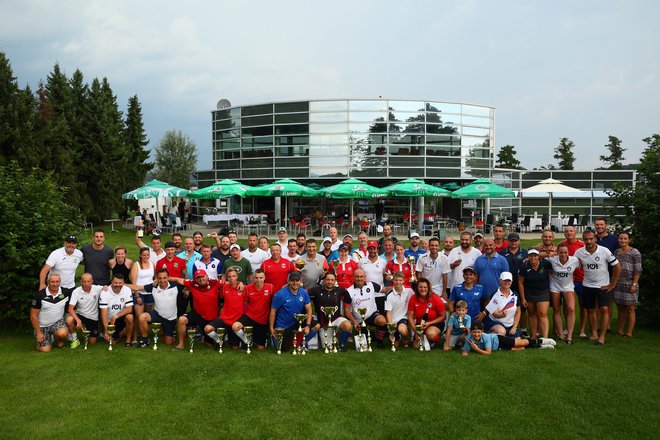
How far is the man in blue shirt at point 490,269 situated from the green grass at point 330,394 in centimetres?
109

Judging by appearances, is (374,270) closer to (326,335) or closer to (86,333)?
(326,335)

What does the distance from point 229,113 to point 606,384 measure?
29.3m

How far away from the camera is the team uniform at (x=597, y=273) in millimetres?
7523

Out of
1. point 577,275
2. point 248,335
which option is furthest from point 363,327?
point 577,275

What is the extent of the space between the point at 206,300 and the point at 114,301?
1.55 m

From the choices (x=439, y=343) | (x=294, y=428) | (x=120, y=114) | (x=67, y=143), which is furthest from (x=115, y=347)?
(x=120, y=114)

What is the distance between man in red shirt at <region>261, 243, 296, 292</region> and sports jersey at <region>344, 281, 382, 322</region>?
3.75 ft

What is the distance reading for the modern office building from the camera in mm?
28891

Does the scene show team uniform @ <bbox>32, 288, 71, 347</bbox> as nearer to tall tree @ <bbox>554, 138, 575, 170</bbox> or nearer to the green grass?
the green grass

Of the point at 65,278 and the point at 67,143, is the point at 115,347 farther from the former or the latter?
the point at 67,143

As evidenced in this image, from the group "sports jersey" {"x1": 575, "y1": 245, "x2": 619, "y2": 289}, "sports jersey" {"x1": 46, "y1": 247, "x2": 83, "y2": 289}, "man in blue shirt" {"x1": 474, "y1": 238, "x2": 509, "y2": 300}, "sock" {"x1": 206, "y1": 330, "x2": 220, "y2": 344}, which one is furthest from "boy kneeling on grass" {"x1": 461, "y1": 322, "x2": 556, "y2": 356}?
"sports jersey" {"x1": 46, "y1": 247, "x2": 83, "y2": 289}

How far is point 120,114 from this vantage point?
105ft

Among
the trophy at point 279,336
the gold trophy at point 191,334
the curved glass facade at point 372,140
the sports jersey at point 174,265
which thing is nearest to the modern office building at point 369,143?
the curved glass facade at point 372,140

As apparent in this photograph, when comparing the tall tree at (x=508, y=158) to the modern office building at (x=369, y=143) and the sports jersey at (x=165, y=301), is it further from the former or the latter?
the sports jersey at (x=165, y=301)
